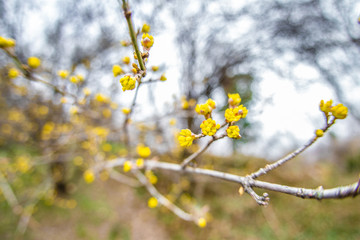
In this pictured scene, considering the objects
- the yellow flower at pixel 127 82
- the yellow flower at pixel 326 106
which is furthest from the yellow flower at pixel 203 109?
the yellow flower at pixel 326 106

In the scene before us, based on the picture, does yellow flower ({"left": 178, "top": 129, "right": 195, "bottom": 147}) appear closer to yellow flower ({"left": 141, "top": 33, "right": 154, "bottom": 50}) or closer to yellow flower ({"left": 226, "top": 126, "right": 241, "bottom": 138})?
yellow flower ({"left": 226, "top": 126, "right": 241, "bottom": 138})

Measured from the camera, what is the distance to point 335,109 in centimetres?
71

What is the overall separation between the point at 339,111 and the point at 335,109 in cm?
2

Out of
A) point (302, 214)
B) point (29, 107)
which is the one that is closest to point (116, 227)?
point (29, 107)

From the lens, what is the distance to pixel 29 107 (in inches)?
162

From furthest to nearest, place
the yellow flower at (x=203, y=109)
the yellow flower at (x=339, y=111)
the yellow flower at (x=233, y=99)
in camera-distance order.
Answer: the yellow flower at (x=233, y=99) < the yellow flower at (x=203, y=109) < the yellow flower at (x=339, y=111)

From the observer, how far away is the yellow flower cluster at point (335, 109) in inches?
27.3

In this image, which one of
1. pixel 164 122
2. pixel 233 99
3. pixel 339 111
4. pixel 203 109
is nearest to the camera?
pixel 339 111

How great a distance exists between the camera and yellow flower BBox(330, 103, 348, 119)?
692 millimetres

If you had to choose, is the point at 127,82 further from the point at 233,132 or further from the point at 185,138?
the point at 233,132

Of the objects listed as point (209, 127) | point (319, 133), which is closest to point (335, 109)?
point (319, 133)

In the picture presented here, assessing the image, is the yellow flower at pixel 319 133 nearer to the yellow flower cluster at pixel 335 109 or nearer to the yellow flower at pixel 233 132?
the yellow flower cluster at pixel 335 109

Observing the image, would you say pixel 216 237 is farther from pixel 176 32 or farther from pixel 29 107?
pixel 29 107

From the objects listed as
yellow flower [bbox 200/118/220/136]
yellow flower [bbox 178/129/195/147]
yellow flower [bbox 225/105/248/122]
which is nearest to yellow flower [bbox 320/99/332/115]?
yellow flower [bbox 225/105/248/122]
